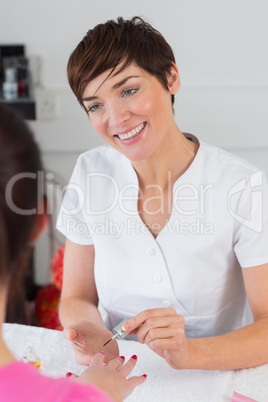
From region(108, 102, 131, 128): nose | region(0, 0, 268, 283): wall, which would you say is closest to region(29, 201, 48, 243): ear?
region(108, 102, 131, 128): nose

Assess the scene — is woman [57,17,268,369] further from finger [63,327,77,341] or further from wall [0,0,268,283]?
wall [0,0,268,283]

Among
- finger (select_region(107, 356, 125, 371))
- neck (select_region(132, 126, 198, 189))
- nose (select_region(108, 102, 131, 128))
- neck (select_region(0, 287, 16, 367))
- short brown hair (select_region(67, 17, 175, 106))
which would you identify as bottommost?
finger (select_region(107, 356, 125, 371))

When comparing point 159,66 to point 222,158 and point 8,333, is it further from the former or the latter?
point 8,333

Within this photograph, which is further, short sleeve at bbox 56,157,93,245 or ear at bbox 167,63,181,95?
short sleeve at bbox 56,157,93,245

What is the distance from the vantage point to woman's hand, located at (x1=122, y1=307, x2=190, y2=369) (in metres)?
1.04

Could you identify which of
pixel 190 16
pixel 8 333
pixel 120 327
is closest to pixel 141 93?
pixel 120 327

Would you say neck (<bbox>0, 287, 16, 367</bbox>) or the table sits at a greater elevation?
neck (<bbox>0, 287, 16, 367</bbox>)

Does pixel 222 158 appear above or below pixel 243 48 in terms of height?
below

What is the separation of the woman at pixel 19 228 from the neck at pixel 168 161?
0.58 meters

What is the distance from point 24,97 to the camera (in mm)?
2307

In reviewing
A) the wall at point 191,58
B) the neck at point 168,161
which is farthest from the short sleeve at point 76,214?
the wall at point 191,58

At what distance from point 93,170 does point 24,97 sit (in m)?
1.02

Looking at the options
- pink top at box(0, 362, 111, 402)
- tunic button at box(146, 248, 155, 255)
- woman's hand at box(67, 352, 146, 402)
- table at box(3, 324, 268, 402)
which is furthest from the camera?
tunic button at box(146, 248, 155, 255)

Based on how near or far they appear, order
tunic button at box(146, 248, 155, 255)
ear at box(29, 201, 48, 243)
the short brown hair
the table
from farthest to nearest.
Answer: tunic button at box(146, 248, 155, 255) < the short brown hair < the table < ear at box(29, 201, 48, 243)
